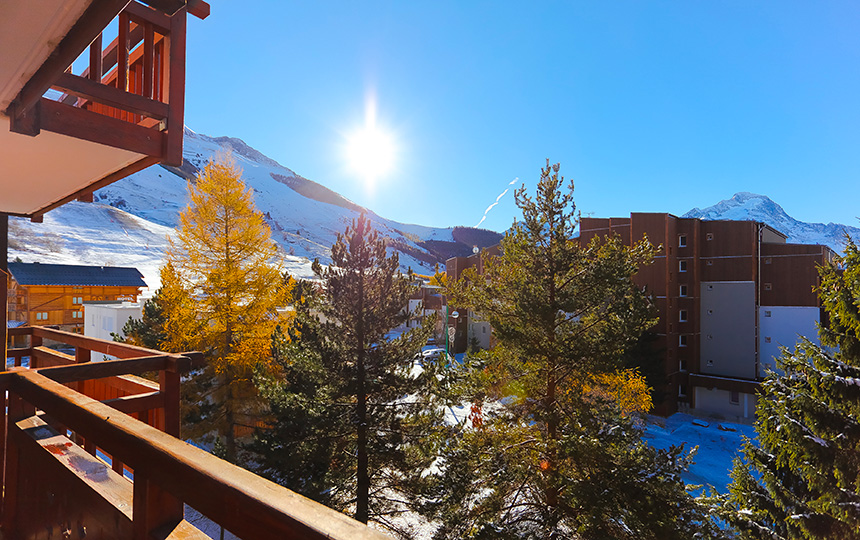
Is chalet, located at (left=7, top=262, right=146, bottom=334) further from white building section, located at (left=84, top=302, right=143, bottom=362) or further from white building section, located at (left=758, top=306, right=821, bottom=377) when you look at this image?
white building section, located at (left=758, top=306, right=821, bottom=377)

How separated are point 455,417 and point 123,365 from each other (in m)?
18.4

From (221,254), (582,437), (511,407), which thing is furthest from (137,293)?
(582,437)

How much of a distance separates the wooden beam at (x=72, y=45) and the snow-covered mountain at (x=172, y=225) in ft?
2.90

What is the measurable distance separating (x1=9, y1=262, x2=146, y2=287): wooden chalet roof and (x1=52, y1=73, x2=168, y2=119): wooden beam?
28.9 m

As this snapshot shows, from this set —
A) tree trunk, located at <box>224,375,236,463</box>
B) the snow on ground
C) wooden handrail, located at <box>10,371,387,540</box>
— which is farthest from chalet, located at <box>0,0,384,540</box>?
the snow on ground

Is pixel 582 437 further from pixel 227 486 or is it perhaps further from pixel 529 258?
pixel 227 486

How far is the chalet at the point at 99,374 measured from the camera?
0.98 meters

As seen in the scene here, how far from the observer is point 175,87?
2.70m

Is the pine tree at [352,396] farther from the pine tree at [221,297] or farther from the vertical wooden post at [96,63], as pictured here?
the vertical wooden post at [96,63]

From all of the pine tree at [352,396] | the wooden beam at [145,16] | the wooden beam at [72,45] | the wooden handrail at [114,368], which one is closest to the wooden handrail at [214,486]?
the wooden handrail at [114,368]

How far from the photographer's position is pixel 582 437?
684 cm

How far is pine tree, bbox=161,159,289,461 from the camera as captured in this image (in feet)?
34.9

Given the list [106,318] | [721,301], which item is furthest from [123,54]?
[721,301]

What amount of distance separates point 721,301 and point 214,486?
105 feet
